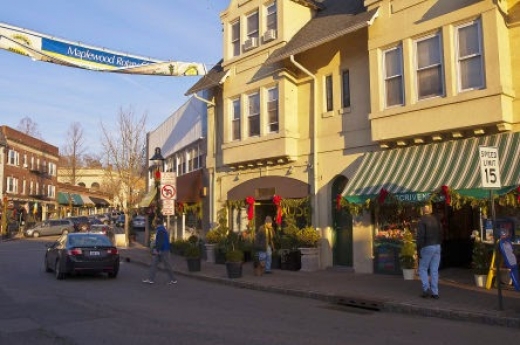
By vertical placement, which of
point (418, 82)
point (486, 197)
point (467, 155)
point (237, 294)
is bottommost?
point (237, 294)

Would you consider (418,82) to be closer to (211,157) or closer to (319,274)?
(319,274)

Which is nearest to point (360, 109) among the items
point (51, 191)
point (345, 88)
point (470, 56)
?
point (345, 88)

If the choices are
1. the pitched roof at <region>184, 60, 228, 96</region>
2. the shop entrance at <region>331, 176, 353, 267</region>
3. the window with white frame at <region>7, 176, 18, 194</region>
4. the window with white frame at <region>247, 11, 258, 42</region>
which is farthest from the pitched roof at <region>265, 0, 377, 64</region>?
the window with white frame at <region>7, 176, 18, 194</region>

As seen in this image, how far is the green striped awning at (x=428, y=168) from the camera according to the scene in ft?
39.0

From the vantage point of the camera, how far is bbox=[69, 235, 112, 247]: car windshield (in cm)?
1539

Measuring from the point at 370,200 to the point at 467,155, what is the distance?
2680mm

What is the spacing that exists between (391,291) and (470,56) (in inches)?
241

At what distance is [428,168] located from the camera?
43.5 ft

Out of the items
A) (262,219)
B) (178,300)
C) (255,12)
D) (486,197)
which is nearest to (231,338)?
(178,300)

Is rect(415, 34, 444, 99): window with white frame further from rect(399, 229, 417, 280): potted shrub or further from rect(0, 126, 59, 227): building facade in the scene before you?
rect(0, 126, 59, 227): building facade

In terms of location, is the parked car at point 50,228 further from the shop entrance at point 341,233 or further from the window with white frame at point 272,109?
the shop entrance at point 341,233

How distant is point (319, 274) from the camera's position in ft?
50.4

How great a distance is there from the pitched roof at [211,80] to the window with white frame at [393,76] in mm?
7551

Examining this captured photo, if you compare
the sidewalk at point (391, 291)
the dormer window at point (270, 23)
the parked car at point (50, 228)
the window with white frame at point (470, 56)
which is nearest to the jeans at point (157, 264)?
the sidewalk at point (391, 291)
